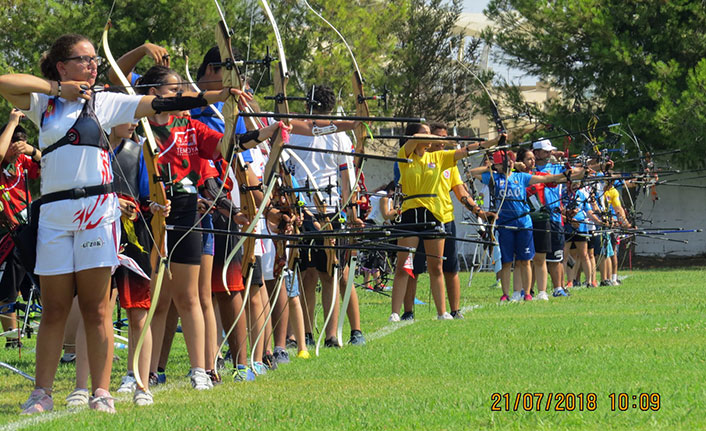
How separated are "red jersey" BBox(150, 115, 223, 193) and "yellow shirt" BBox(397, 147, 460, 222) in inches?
169

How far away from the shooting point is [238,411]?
5.34 metres

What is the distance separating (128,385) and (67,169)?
1.62 metres

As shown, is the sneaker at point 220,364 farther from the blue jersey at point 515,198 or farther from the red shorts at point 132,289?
the blue jersey at point 515,198

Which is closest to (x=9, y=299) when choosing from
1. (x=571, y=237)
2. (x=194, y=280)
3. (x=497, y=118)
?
(x=194, y=280)

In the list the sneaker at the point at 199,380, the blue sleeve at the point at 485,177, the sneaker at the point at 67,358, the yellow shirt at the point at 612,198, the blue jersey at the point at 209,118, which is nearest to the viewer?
the sneaker at the point at 199,380

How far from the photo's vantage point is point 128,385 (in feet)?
20.9

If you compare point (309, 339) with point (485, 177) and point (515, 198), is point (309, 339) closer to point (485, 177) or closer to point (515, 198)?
point (515, 198)

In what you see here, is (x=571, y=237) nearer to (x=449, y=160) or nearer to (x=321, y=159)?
(x=449, y=160)

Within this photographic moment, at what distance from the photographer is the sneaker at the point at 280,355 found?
25.1ft

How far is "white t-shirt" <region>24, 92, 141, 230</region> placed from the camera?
5.27 m

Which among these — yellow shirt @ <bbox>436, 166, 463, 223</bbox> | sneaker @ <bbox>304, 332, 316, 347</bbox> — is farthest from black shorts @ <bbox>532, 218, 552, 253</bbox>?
sneaker @ <bbox>304, 332, 316, 347</bbox>

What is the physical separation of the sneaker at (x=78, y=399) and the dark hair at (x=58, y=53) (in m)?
1.61

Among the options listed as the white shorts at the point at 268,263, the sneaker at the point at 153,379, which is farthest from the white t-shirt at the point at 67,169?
the white shorts at the point at 268,263

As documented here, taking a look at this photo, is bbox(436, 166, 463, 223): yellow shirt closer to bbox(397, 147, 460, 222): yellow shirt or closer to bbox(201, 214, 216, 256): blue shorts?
bbox(397, 147, 460, 222): yellow shirt
